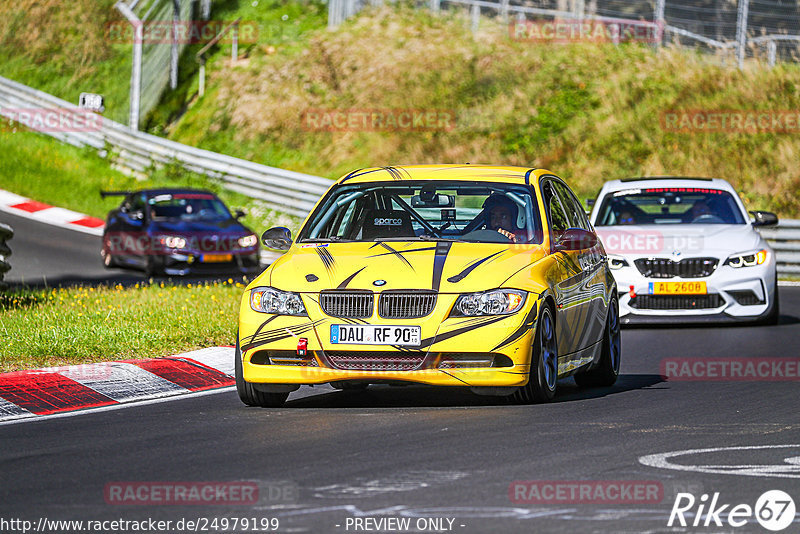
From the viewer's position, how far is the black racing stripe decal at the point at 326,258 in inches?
379

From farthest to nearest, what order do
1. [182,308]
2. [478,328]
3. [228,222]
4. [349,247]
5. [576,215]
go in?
1. [228,222]
2. [182,308]
3. [576,215]
4. [349,247]
5. [478,328]

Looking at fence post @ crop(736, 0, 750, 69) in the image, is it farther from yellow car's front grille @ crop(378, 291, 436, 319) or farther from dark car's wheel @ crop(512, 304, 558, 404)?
yellow car's front grille @ crop(378, 291, 436, 319)

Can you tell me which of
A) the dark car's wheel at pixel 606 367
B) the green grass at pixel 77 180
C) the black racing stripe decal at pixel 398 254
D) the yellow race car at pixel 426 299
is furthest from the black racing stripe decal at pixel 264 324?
the green grass at pixel 77 180

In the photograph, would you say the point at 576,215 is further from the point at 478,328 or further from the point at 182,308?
the point at 182,308

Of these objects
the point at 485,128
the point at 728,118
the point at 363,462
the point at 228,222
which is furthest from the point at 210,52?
the point at 363,462

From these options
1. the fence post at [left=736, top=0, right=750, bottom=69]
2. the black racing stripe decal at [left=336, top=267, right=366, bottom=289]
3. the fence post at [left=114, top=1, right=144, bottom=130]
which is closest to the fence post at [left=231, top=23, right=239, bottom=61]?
the fence post at [left=114, top=1, right=144, bottom=130]

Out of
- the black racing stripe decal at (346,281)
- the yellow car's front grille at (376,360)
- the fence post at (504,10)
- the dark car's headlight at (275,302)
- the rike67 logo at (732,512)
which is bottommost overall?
the rike67 logo at (732,512)

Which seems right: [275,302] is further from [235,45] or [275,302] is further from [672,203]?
[235,45]

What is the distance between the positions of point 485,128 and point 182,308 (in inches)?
797

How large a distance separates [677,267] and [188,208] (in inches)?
452

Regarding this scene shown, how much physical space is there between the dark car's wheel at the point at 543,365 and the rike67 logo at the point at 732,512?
283 centimetres

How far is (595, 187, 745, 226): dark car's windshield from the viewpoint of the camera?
676 inches

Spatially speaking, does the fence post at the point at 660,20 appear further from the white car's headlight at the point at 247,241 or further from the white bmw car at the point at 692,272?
the white bmw car at the point at 692,272

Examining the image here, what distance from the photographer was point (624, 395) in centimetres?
1062
